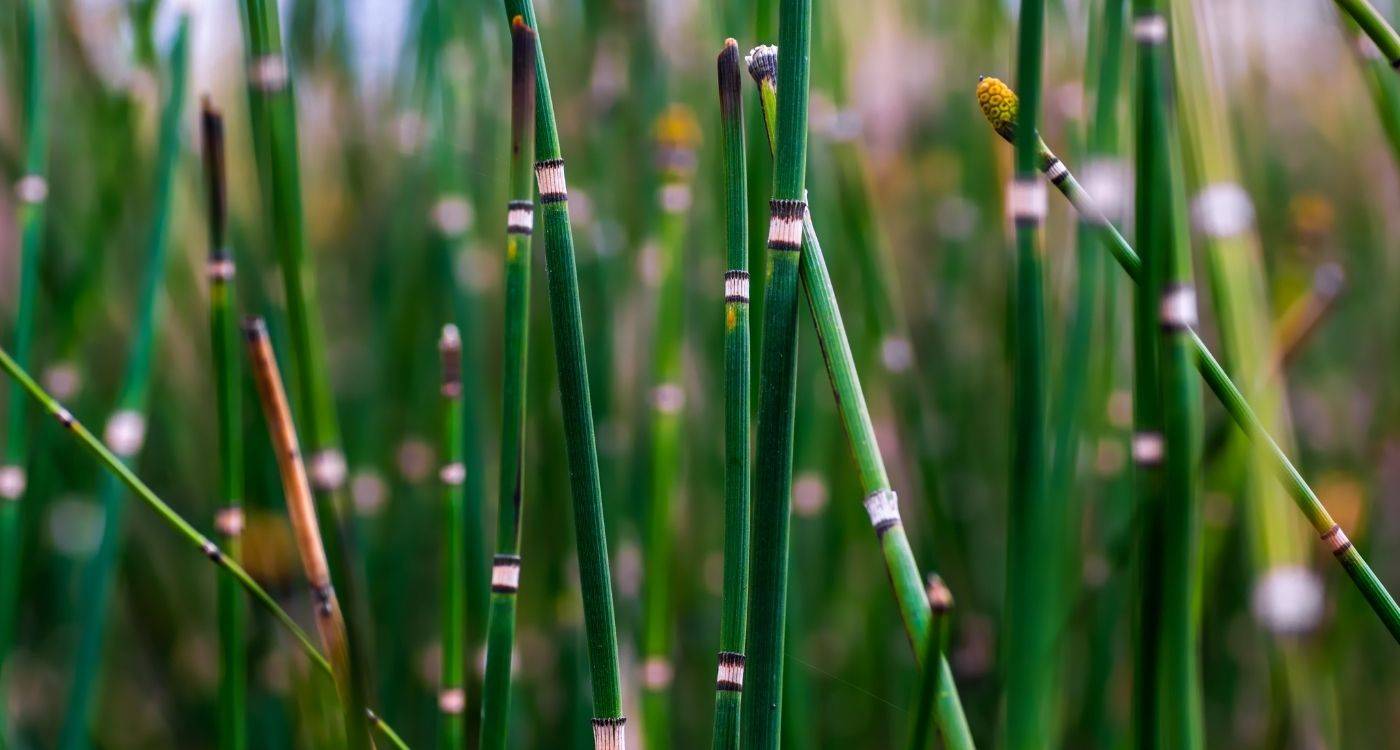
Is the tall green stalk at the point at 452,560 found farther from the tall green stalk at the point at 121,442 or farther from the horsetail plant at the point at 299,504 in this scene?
the tall green stalk at the point at 121,442

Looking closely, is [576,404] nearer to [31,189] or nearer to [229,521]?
[229,521]

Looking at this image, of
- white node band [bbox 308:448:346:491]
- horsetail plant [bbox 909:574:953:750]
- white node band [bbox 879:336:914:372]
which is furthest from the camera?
white node band [bbox 879:336:914:372]

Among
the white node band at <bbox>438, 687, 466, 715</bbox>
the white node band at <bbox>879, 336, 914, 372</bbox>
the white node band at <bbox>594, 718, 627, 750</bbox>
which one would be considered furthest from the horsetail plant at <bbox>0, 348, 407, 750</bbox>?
the white node band at <bbox>879, 336, 914, 372</bbox>

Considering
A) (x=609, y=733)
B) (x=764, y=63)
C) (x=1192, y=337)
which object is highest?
(x=764, y=63)

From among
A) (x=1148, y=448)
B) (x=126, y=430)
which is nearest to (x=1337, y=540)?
(x=1148, y=448)

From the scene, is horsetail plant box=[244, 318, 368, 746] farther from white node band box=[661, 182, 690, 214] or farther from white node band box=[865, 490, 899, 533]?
white node band box=[661, 182, 690, 214]

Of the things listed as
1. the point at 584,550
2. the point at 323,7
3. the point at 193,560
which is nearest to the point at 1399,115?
the point at 584,550

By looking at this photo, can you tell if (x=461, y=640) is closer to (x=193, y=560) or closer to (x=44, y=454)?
(x=44, y=454)
